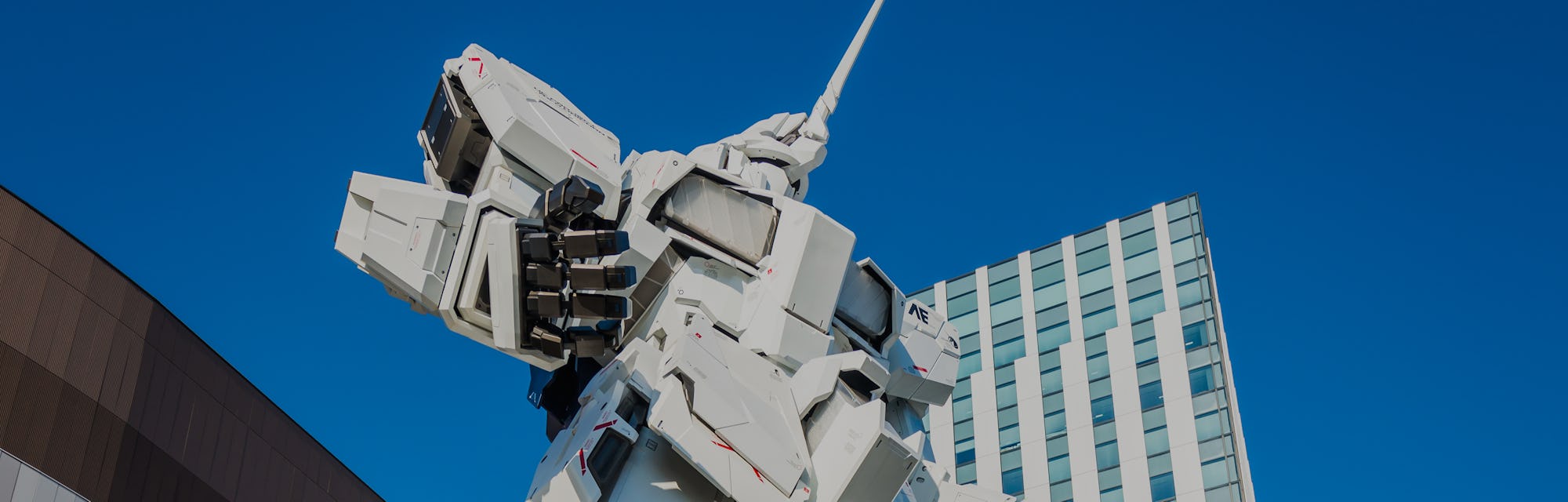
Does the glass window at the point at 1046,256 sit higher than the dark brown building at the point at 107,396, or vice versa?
the glass window at the point at 1046,256

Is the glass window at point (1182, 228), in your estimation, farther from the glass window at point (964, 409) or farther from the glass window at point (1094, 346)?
the glass window at point (964, 409)

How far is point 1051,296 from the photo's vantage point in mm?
45312

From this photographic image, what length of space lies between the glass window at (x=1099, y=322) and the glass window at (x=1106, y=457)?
376cm

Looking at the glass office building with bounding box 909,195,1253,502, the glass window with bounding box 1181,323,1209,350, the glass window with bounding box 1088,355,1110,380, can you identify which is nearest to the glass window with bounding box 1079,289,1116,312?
the glass office building with bounding box 909,195,1253,502

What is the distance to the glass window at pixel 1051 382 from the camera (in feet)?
142

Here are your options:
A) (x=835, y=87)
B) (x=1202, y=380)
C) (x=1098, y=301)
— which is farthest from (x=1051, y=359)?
(x=835, y=87)

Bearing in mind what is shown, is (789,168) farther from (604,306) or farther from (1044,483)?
(1044,483)

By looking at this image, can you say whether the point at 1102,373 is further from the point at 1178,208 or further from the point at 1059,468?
the point at 1178,208

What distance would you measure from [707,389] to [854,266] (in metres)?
3.06

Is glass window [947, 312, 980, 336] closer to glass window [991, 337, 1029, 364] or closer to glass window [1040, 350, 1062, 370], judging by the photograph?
glass window [991, 337, 1029, 364]

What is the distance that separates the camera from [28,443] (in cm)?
1698

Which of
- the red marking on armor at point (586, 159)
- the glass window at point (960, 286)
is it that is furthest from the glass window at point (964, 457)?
the red marking on armor at point (586, 159)

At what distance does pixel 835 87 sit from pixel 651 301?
5.01m

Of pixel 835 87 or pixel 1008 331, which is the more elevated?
pixel 1008 331
